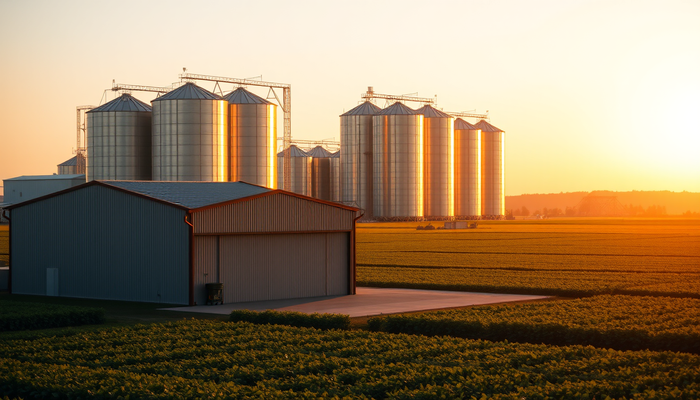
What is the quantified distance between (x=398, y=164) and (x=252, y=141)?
44.4 meters

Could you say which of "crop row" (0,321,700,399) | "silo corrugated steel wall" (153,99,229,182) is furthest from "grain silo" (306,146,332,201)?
"crop row" (0,321,700,399)

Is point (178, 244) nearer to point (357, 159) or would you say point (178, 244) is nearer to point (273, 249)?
point (273, 249)

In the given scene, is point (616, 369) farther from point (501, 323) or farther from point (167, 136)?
point (167, 136)

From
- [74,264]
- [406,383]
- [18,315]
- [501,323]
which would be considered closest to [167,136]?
[74,264]

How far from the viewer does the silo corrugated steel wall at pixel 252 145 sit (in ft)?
286

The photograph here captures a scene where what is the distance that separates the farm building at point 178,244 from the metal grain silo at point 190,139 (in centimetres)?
4716

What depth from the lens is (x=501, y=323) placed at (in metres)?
23.2

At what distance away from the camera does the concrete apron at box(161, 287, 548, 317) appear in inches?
1163

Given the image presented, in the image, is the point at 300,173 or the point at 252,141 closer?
the point at 252,141

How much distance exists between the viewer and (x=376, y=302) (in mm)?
32219

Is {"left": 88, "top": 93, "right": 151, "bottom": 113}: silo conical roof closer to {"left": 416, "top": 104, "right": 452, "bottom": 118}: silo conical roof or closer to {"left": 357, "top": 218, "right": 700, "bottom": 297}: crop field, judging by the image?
{"left": 357, "top": 218, "right": 700, "bottom": 297}: crop field

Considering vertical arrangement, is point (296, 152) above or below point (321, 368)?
above

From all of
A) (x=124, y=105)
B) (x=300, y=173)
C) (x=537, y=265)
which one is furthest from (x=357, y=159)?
(x=537, y=265)

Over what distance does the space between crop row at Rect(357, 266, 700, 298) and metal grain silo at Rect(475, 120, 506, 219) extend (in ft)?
354
